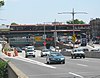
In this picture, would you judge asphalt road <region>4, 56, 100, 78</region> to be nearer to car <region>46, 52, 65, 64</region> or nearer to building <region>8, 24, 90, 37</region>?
car <region>46, 52, 65, 64</region>

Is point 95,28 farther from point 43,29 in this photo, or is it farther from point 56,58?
point 56,58

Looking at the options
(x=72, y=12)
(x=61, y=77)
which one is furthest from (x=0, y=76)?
(x=72, y=12)

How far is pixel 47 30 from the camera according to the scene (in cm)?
18612

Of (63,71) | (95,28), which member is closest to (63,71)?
(63,71)

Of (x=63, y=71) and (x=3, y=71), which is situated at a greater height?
(x=3, y=71)

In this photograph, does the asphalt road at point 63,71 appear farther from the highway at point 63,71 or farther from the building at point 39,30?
the building at point 39,30

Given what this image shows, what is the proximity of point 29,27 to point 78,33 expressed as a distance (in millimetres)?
→ 24193

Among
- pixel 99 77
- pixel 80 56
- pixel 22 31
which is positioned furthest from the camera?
pixel 22 31

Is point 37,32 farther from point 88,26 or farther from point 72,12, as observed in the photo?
point 72,12

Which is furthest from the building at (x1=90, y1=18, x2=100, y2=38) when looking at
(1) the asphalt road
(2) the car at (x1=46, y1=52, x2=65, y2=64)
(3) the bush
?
(3) the bush

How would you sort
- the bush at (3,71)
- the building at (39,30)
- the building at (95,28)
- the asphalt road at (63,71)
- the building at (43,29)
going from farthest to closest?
the building at (95,28) → the building at (43,29) → the building at (39,30) → the asphalt road at (63,71) → the bush at (3,71)

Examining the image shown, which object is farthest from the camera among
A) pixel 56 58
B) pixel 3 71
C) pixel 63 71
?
pixel 56 58

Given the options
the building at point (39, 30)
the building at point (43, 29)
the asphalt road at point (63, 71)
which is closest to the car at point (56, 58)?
the asphalt road at point (63, 71)

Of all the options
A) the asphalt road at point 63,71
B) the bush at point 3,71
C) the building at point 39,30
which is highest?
the building at point 39,30
